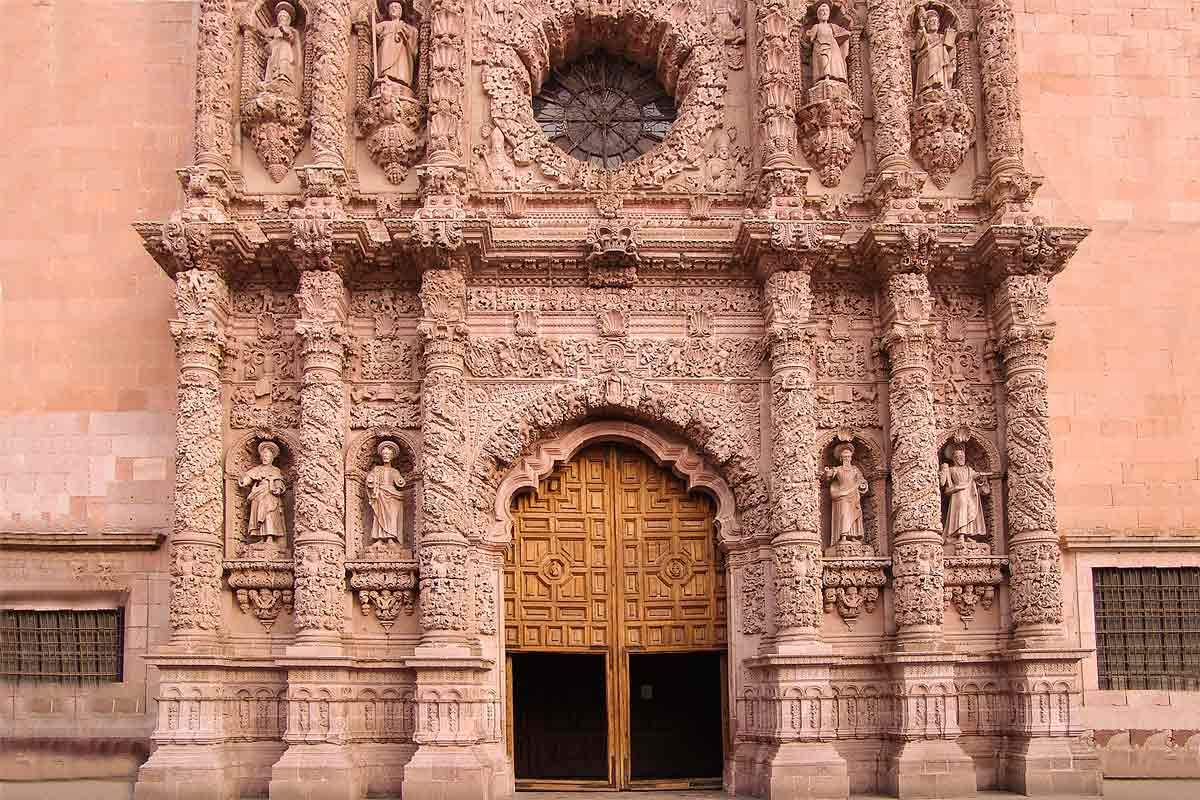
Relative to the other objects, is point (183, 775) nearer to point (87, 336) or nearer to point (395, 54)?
point (87, 336)

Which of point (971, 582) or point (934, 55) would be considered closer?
point (971, 582)

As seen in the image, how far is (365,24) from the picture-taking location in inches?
505

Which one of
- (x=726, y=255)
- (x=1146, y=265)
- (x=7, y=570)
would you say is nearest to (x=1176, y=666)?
(x=1146, y=265)

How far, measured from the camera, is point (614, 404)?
1216cm

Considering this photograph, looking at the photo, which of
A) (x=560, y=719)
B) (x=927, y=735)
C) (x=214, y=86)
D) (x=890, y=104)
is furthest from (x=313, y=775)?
(x=890, y=104)

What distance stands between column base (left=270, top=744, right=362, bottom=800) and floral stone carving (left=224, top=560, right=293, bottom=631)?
1.34 metres

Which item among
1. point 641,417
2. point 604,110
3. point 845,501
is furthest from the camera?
point 604,110

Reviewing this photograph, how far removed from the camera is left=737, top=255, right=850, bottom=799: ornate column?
11211 mm

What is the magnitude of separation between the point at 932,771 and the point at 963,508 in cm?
254

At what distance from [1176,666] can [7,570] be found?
11929 mm

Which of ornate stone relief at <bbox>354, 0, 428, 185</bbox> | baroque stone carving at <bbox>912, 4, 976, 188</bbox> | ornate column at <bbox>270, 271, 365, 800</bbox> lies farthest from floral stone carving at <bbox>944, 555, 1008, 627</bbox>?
ornate stone relief at <bbox>354, 0, 428, 185</bbox>

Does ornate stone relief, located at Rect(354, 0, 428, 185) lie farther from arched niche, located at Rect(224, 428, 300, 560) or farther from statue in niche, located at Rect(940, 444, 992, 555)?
statue in niche, located at Rect(940, 444, 992, 555)

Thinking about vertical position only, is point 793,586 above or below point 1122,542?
below

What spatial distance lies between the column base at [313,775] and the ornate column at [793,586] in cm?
374
